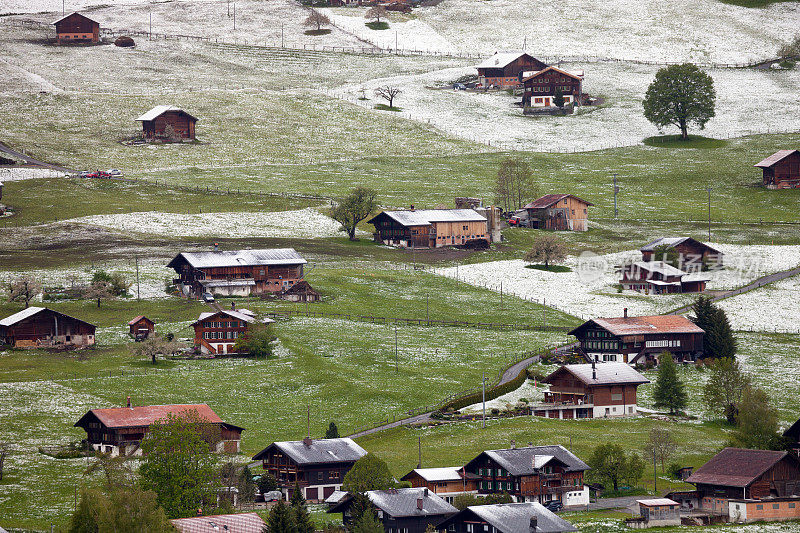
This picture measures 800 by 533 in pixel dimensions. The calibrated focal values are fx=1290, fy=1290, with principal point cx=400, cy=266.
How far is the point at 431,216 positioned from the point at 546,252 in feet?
Answer: 64.9

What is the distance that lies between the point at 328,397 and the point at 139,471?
27220mm

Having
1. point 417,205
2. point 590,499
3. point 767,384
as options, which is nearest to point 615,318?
point 767,384

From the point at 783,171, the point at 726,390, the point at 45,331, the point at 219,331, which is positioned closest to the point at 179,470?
the point at 219,331

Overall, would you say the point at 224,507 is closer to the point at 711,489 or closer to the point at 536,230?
the point at 711,489

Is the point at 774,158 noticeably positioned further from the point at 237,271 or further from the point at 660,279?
the point at 237,271

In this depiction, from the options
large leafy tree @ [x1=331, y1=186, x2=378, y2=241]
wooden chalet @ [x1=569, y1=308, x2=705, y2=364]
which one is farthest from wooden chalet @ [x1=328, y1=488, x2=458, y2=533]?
large leafy tree @ [x1=331, y1=186, x2=378, y2=241]

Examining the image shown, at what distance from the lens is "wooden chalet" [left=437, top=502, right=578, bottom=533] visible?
75438 millimetres

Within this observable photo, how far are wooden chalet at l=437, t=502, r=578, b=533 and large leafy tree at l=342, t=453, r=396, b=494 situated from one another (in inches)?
192

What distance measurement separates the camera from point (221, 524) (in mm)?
71938

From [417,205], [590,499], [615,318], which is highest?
[417,205]

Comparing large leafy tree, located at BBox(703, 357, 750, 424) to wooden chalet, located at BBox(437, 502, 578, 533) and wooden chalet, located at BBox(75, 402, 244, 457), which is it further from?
wooden chalet, located at BBox(75, 402, 244, 457)

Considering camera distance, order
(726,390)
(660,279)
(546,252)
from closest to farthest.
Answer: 1. (726,390)
2. (660,279)
3. (546,252)

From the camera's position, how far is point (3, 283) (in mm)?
134625

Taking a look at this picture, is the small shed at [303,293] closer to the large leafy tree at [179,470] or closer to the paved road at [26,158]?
the large leafy tree at [179,470]
